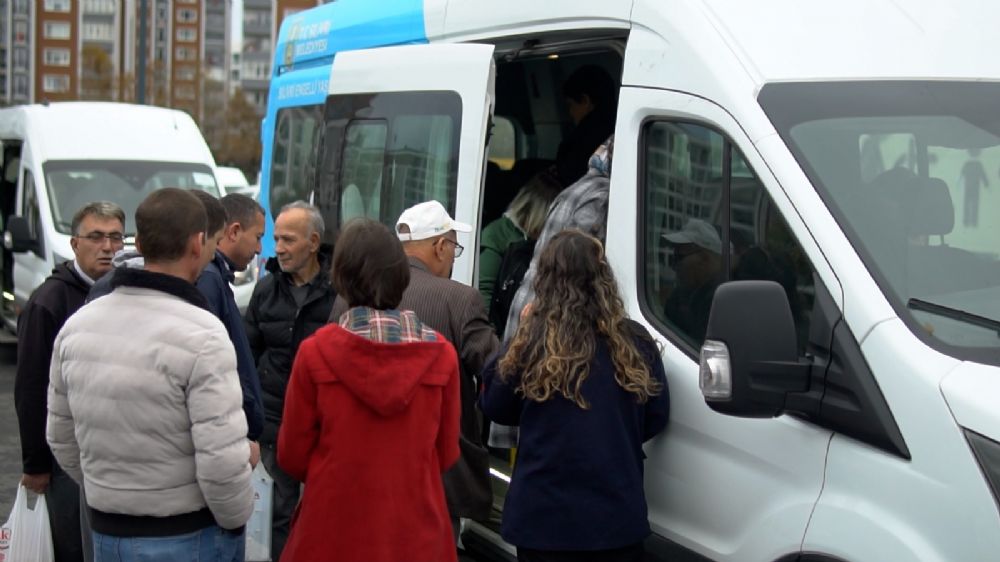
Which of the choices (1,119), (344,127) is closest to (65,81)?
(1,119)

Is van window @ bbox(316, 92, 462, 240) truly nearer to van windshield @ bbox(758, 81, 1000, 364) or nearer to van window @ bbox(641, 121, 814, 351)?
van window @ bbox(641, 121, 814, 351)

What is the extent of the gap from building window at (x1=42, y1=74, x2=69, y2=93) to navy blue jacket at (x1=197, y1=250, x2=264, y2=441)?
134m

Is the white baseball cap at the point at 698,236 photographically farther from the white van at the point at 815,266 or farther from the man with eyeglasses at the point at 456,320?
the man with eyeglasses at the point at 456,320

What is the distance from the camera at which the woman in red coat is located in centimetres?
338

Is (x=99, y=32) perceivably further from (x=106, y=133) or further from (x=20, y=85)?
(x=106, y=133)

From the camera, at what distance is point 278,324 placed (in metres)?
5.38

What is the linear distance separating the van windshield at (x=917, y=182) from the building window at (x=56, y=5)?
455ft

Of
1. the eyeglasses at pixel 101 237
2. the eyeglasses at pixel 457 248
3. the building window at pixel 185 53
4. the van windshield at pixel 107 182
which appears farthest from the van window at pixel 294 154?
the building window at pixel 185 53

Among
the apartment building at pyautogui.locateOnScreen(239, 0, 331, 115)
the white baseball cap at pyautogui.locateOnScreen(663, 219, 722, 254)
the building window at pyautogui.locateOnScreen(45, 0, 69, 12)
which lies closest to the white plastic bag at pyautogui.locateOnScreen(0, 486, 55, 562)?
the white baseball cap at pyautogui.locateOnScreen(663, 219, 722, 254)

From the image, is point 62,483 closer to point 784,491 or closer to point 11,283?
point 784,491

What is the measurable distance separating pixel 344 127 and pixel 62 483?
9.03ft

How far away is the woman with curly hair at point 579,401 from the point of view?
383cm

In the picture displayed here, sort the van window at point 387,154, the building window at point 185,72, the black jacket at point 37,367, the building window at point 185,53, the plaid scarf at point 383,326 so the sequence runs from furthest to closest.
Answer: the building window at point 185,53
the building window at point 185,72
the van window at point 387,154
the black jacket at point 37,367
the plaid scarf at point 383,326

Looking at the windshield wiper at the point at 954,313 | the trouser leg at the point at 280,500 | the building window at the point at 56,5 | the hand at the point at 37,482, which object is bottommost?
the trouser leg at the point at 280,500
